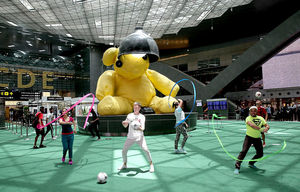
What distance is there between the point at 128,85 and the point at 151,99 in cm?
146

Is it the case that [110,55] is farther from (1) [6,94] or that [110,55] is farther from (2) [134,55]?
(1) [6,94]

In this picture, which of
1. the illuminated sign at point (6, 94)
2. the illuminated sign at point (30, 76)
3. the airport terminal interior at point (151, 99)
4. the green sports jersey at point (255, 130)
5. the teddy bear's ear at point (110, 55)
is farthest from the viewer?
the illuminated sign at point (30, 76)

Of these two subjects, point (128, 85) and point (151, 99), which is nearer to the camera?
point (128, 85)

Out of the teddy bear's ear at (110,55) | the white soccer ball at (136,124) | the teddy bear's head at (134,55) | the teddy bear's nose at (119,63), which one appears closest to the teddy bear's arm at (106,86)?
the teddy bear's head at (134,55)

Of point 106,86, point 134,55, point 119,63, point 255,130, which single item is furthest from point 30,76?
point 255,130

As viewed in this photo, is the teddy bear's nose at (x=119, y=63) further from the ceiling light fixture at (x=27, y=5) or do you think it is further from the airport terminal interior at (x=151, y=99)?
the ceiling light fixture at (x=27, y=5)

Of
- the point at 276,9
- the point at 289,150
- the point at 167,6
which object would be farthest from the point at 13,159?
the point at 276,9

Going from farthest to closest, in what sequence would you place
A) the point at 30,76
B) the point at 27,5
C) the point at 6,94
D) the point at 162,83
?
1. the point at 30,76
2. the point at 27,5
3. the point at 6,94
4. the point at 162,83

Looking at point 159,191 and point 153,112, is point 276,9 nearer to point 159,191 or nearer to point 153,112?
point 153,112

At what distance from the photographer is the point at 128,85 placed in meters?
11.2

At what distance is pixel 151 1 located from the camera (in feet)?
55.5

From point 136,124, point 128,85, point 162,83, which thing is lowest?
point 136,124

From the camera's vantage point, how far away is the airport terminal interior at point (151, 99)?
4406 millimetres

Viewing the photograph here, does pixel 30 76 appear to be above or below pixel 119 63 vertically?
above
